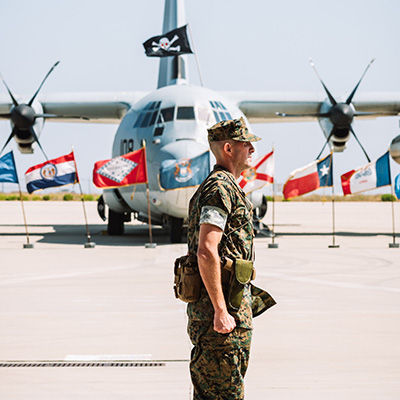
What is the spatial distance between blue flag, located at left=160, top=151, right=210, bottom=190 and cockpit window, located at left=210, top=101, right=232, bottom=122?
5.24 ft

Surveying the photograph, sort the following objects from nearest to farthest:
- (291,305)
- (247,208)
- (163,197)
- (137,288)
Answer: (247,208)
(291,305)
(137,288)
(163,197)

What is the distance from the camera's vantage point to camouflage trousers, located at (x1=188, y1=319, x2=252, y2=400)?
302 cm

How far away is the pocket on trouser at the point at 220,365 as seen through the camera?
3.02 metres

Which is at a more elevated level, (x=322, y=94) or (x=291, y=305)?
(x=322, y=94)

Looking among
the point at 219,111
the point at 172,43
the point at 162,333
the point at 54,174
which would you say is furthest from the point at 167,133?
the point at 162,333

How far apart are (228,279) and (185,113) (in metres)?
11.6

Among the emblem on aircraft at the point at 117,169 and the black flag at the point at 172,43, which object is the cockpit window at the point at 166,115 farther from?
the black flag at the point at 172,43

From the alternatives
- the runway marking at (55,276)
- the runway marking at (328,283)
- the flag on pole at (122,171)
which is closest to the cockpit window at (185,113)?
the flag on pole at (122,171)

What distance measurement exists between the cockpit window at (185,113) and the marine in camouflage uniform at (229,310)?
1124 cm

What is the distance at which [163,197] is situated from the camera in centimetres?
1376

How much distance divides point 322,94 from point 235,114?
647cm

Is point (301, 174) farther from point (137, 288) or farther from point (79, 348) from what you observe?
point (79, 348)

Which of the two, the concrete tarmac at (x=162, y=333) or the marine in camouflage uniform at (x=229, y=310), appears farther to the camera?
the concrete tarmac at (x=162, y=333)

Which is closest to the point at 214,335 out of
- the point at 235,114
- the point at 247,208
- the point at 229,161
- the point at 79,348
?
the point at 247,208
